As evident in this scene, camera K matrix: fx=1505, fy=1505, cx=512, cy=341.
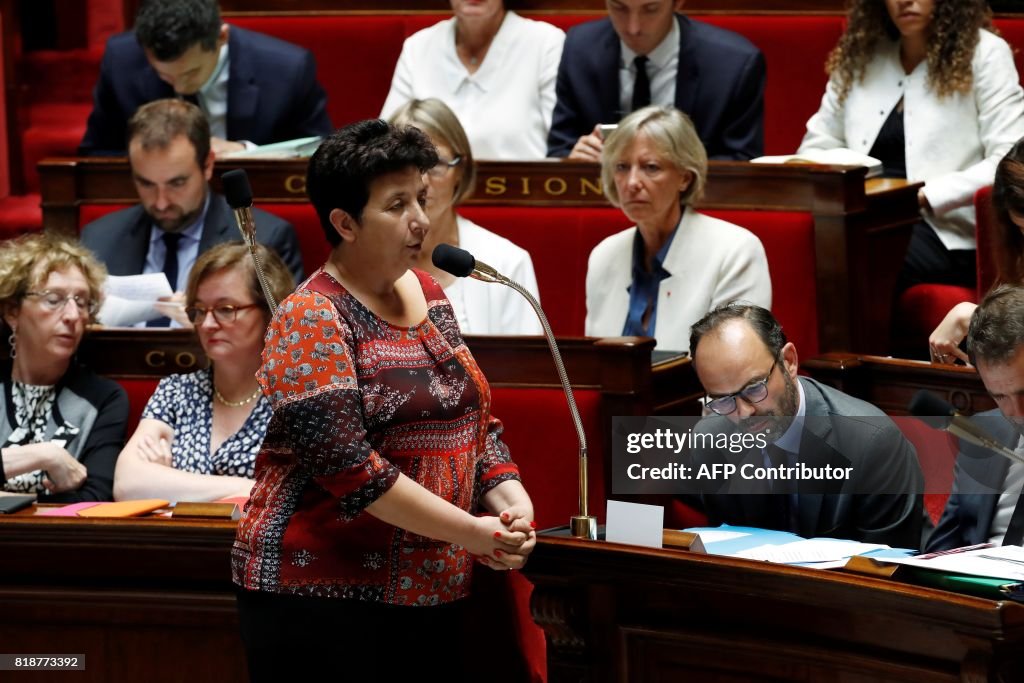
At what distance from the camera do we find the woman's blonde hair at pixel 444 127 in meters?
2.22

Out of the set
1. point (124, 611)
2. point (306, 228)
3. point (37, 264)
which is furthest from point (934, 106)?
point (124, 611)

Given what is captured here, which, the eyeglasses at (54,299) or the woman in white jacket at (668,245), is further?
the woman in white jacket at (668,245)

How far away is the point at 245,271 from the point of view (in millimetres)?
1950

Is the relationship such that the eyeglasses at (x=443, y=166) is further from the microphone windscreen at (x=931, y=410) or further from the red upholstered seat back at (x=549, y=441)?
the microphone windscreen at (x=931, y=410)

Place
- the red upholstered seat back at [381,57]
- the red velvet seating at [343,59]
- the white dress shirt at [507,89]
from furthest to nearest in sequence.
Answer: the red velvet seating at [343,59] < the red upholstered seat back at [381,57] < the white dress shirt at [507,89]

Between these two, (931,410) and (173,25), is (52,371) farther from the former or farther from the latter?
(931,410)

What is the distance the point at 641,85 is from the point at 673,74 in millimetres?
61

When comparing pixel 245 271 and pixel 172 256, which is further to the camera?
pixel 172 256

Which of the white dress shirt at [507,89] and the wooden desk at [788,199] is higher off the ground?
the white dress shirt at [507,89]

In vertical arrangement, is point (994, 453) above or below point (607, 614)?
above

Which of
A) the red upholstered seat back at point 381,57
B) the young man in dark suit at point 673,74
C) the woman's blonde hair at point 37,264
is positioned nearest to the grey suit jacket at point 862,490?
the woman's blonde hair at point 37,264

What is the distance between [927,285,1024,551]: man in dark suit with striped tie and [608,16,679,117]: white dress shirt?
1.29m

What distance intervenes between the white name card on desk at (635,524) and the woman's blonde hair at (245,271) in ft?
2.12

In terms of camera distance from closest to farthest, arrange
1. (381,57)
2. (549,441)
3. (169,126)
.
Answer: (549,441)
(169,126)
(381,57)
